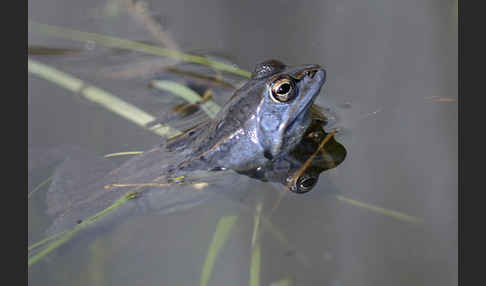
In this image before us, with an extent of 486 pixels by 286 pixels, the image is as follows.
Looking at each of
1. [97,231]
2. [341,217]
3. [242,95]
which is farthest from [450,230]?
[97,231]

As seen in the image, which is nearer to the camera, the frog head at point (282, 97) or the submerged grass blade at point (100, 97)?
the frog head at point (282, 97)

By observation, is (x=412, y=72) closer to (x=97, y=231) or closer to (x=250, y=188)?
(x=250, y=188)

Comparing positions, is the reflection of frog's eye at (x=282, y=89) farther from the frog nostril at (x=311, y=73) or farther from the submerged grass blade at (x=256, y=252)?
the submerged grass blade at (x=256, y=252)

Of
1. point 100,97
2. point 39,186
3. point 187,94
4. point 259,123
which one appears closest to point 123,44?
point 100,97

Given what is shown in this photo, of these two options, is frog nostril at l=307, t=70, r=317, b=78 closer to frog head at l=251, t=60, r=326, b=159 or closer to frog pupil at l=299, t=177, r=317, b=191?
frog head at l=251, t=60, r=326, b=159

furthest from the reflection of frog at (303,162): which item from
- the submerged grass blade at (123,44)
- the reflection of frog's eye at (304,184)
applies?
the submerged grass blade at (123,44)

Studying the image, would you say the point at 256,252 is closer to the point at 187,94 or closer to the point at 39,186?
the point at 187,94

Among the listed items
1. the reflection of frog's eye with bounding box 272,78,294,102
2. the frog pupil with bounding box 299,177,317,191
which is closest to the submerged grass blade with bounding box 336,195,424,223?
the frog pupil with bounding box 299,177,317,191
